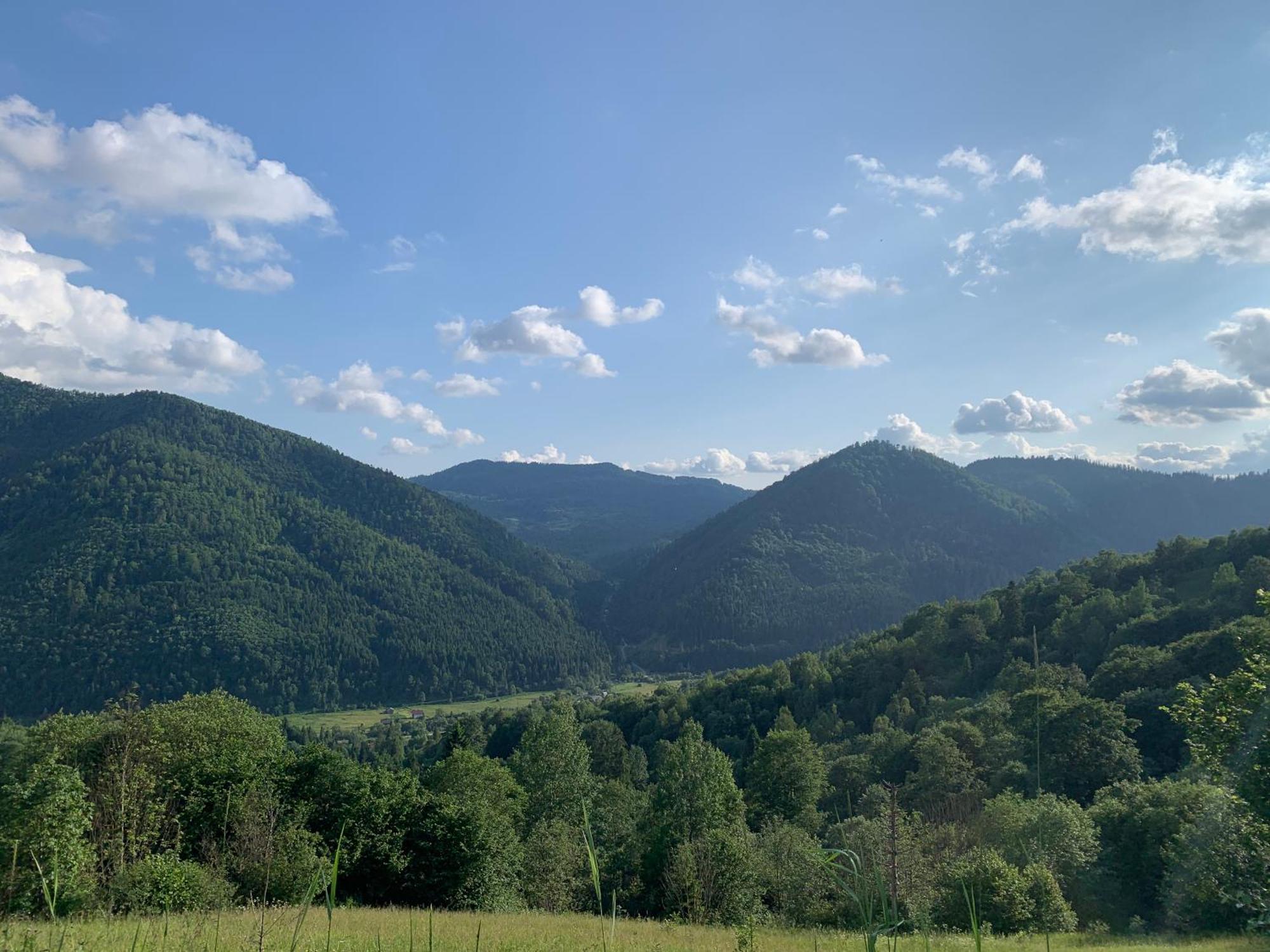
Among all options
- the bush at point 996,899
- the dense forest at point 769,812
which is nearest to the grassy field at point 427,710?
the dense forest at point 769,812

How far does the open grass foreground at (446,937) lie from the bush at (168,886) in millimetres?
2732

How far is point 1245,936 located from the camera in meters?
17.5

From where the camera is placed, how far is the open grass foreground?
7711 mm

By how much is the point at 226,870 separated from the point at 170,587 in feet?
694

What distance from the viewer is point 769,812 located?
49.9 m

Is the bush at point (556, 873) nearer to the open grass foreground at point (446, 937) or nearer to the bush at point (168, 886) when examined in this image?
the open grass foreground at point (446, 937)

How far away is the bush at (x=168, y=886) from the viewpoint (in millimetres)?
15844

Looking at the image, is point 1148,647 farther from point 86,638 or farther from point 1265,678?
point 86,638

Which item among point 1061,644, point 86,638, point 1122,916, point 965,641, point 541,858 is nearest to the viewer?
point 1122,916

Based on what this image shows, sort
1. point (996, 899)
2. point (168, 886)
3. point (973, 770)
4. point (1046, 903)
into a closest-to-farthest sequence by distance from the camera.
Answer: point (168, 886) → point (996, 899) → point (1046, 903) → point (973, 770)

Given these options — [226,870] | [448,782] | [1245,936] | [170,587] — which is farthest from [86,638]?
[1245,936]

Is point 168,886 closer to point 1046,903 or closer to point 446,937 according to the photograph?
point 446,937

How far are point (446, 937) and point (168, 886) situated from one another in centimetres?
1012

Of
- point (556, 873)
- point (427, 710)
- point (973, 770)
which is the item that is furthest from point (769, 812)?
point (427, 710)
